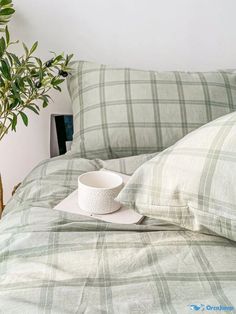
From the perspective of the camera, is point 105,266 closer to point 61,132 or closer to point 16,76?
point 16,76

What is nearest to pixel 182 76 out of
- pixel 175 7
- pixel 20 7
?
pixel 175 7

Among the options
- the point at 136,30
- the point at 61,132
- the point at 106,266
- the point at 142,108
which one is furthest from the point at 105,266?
the point at 136,30

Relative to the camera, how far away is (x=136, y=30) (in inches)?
61.5

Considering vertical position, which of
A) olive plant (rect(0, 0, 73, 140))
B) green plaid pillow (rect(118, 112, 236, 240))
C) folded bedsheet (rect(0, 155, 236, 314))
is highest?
olive plant (rect(0, 0, 73, 140))

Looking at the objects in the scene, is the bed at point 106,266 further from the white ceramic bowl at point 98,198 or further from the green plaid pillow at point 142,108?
the green plaid pillow at point 142,108

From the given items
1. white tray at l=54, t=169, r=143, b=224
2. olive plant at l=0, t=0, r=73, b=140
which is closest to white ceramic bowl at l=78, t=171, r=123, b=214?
white tray at l=54, t=169, r=143, b=224

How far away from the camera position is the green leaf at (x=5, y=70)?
1175mm

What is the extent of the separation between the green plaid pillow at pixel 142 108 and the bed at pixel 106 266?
34cm

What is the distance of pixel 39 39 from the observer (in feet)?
5.12

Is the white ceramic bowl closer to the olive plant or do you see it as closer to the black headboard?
the olive plant

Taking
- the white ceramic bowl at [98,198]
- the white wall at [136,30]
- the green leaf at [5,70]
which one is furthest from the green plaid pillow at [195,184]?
the white wall at [136,30]

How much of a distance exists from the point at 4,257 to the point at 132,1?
113 centimetres

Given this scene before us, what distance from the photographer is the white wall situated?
1524 mm

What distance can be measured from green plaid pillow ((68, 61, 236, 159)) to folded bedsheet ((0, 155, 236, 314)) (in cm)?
37
